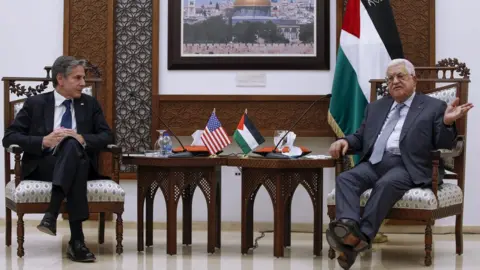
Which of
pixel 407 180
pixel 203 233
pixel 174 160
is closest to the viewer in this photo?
pixel 407 180

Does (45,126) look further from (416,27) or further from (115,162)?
(416,27)

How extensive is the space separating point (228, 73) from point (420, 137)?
6.47ft

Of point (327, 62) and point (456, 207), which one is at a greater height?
point (327, 62)

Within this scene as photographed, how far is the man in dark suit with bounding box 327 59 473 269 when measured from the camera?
4.36 m

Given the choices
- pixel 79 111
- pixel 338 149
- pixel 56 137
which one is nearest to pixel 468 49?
pixel 338 149

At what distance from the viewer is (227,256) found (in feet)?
16.3

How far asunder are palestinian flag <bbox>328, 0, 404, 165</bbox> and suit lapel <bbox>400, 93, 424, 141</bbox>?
2.89 ft

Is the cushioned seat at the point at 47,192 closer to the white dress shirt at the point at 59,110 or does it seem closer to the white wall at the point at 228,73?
the white dress shirt at the point at 59,110

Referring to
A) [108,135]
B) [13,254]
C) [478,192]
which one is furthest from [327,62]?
[13,254]

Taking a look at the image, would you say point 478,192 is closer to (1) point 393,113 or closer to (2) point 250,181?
(1) point 393,113

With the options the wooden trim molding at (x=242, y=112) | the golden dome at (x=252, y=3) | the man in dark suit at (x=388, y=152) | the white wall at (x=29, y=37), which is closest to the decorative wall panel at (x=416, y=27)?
the wooden trim molding at (x=242, y=112)

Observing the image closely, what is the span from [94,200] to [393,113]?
185 cm

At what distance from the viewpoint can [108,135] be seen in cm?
509

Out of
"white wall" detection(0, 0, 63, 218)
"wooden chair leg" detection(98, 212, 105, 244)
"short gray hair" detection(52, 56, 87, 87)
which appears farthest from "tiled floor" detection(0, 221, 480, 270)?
"white wall" detection(0, 0, 63, 218)
